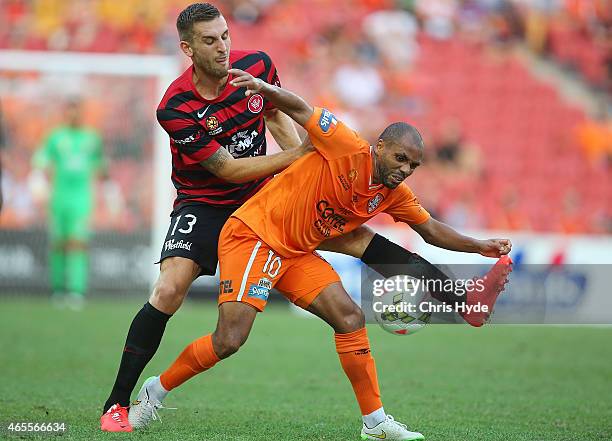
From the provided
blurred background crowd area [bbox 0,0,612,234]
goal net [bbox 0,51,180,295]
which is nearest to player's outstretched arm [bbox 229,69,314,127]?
goal net [bbox 0,51,180,295]

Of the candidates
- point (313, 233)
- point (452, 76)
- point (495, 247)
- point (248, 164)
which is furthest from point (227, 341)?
point (452, 76)

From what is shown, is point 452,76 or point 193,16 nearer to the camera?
point 193,16

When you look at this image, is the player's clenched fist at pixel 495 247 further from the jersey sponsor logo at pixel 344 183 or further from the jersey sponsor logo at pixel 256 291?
the jersey sponsor logo at pixel 256 291

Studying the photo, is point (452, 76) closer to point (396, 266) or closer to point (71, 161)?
point (71, 161)

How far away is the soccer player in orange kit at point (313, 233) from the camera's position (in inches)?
210

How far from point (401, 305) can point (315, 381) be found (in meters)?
2.40

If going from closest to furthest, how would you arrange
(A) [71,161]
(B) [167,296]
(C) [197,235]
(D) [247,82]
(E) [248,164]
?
1. (D) [247,82]
2. (E) [248,164]
3. (B) [167,296]
4. (C) [197,235]
5. (A) [71,161]

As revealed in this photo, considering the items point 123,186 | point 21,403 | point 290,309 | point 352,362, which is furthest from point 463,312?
point 123,186

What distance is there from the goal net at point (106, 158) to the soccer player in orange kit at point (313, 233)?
850 centimetres

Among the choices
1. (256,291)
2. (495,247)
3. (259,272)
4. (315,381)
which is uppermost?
(495,247)

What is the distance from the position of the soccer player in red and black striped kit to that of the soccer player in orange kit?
15 centimetres

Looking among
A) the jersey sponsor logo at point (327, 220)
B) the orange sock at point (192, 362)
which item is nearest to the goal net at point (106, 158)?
the orange sock at point (192, 362)

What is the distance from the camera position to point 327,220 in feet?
18.5

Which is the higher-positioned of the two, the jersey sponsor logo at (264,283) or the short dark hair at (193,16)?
the short dark hair at (193,16)
